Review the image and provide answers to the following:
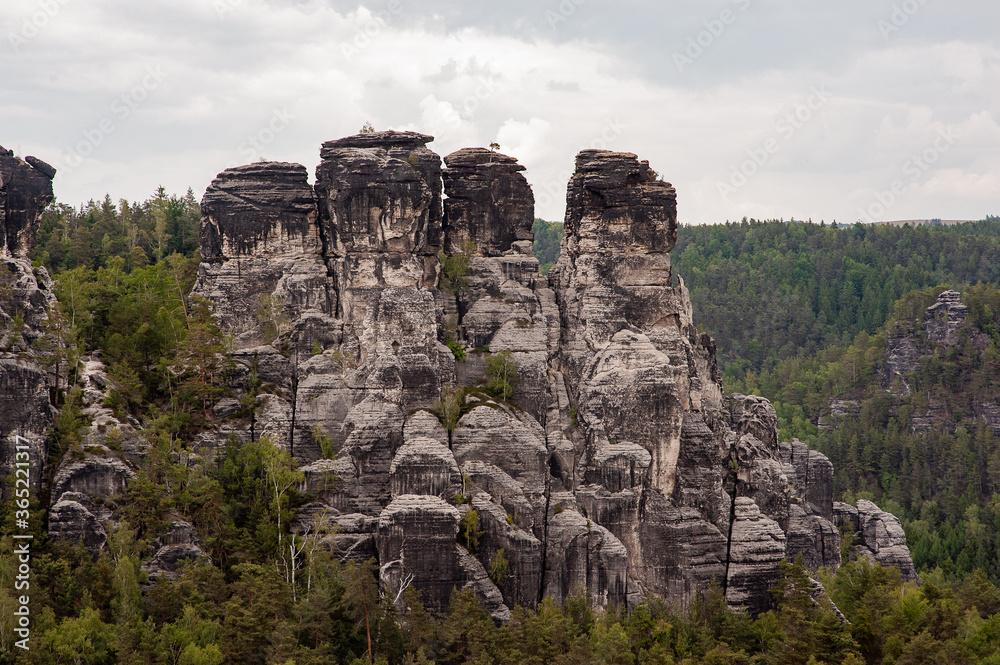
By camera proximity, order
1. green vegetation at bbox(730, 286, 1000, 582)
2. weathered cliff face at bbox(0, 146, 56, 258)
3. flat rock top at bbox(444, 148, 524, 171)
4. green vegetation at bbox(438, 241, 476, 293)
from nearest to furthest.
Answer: weathered cliff face at bbox(0, 146, 56, 258), green vegetation at bbox(438, 241, 476, 293), flat rock top at bbox(444, 148, 524, 171), green vegetation at bbox(730, 286, 1000, 582)

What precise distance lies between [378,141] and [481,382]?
47.6 feet

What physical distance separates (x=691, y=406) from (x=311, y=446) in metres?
20.8

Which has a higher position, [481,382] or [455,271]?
[455,271]

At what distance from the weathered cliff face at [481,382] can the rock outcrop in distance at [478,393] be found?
12cm

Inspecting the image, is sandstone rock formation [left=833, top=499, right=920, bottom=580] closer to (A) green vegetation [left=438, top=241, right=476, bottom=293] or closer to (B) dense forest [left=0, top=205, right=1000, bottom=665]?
(B) dense forest [left=0, top=205, right=1000, bottom=665]

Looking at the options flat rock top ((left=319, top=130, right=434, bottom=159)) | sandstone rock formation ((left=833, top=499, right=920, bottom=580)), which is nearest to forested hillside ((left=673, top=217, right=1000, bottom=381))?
sandstone rock formation ((left=833, top=499, right=920, bottom=580))

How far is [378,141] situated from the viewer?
58.7 metres

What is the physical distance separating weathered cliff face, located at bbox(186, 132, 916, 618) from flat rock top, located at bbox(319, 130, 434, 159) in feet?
0.37

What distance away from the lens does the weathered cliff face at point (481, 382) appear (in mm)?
53438

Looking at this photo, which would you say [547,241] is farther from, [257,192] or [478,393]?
[478,393]

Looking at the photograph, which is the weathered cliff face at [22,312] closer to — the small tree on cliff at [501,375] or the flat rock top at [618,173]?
the small tree on cliff at [501,375]

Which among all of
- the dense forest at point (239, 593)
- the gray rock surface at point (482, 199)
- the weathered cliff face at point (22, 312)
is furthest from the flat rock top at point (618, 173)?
the weathered cliff face at point (22, 312)

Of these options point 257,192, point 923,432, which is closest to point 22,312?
point 257,192

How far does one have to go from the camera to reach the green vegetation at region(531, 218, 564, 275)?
173000 millimetres
